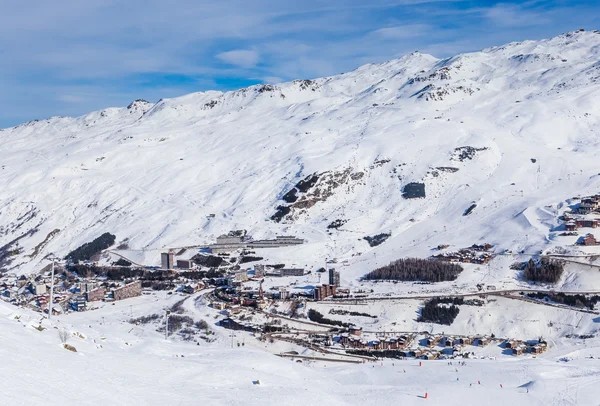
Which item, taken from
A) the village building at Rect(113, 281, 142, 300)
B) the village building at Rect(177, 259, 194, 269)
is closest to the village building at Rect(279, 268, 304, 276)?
the village building at Rect(177, 259, 194, 269)

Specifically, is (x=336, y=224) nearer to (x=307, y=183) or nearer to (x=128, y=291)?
(x=307, y=183)

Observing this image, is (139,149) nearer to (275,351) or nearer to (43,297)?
(43,297)

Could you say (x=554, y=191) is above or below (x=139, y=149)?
below

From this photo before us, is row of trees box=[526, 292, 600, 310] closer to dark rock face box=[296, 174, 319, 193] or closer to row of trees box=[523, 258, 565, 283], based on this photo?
row of trees box=[523, 258, 565, 283]

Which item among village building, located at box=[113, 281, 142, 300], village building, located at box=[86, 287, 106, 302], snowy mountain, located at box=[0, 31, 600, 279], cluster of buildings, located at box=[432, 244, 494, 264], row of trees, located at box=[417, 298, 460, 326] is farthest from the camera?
snowy mountain, located at box=[0, 31, 600, 279]

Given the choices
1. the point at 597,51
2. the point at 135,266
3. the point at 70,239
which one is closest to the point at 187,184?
the point at 70,239

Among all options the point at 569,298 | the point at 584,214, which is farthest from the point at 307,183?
the point at 569,298

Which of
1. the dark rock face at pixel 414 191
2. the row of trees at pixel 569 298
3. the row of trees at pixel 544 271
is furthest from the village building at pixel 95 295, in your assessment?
the dark rock face at pixel 414 191
